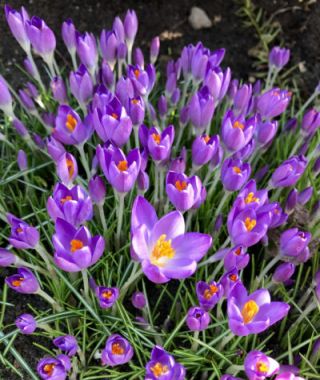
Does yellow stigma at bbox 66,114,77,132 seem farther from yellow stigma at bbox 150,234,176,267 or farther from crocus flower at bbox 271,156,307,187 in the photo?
crocus flower at bbox 271,156,307,187

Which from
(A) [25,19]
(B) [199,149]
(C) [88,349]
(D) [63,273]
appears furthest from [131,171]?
(A) [25,19]

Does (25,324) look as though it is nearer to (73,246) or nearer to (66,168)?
(73,246)

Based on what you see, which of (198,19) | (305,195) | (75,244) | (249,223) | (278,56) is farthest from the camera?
(198,19)

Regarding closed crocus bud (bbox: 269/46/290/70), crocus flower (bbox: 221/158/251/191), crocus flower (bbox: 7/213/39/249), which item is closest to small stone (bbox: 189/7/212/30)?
closed crocus bud (bbox: 269/46/290/70)

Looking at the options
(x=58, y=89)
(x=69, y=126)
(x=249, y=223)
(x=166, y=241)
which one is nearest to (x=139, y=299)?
(x=166, y=241)

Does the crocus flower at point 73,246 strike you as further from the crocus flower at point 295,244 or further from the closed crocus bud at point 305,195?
the closed crocus bud at point 305,195

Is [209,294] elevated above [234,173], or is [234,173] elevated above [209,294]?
[234,173]

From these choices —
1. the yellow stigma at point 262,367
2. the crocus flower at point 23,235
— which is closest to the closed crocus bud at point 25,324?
the crocus flower at point 23,235
